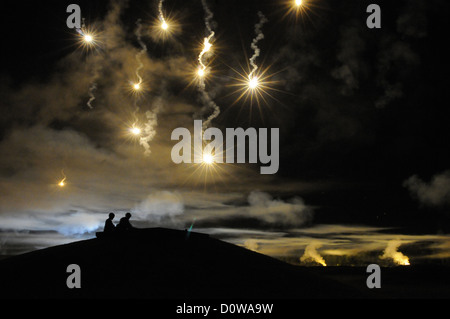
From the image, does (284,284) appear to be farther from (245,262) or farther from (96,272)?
(96,272)

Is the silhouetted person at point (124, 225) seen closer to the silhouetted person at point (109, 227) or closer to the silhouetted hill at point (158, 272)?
the silhouetted person at point (109, 227)

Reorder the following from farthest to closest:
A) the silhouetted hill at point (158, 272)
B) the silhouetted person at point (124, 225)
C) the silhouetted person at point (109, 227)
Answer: the silhouetted person at point (109, 227)
the silhouetted person at point (124, 225)
the silhouetted hill at point (158, 272)

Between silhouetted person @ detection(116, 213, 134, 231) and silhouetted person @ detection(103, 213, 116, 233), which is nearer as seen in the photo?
silhouetted person @ detection(116, 213, 134, 231)

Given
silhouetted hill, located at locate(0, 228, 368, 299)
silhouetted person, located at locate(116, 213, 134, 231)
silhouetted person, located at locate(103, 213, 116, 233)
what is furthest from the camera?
silhouetted person, located at locate(103, 213, 116, 233)

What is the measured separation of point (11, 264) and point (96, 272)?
6.18 m

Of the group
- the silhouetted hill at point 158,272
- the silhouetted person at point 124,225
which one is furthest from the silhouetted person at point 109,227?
the silhouetted hill at point 158,272

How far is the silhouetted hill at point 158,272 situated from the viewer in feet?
53.8

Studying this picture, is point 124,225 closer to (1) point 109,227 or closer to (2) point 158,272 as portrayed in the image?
(1) point 109,227

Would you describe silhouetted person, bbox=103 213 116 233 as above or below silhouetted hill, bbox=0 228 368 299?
above

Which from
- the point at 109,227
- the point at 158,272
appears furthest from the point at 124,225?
the point at 158,272

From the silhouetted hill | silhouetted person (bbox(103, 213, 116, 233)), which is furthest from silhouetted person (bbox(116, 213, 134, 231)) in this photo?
the silhouetted hill

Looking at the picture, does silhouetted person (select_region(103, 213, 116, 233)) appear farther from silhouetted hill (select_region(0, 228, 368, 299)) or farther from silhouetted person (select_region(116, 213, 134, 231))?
silhouetted hill (select_region(0, 228, 368, 299))

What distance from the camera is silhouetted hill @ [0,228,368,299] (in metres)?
16.4
